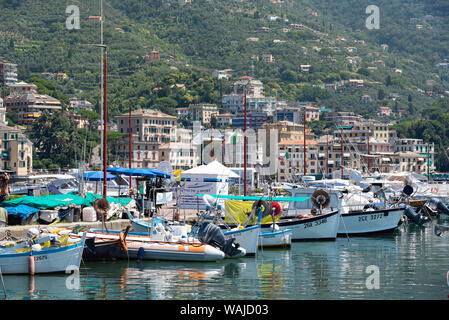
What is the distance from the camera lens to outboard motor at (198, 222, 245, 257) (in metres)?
28.2

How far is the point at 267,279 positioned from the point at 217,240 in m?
3.84

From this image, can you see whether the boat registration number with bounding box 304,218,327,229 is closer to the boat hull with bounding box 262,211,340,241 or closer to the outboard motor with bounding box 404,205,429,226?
the boat hull with bounding box 262,211,340,241

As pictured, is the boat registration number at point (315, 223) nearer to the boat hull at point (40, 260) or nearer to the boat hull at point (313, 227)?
the boat hull at point (313, 227)

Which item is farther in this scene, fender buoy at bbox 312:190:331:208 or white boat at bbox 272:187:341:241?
fender buoy at bbox 312:190:331:208

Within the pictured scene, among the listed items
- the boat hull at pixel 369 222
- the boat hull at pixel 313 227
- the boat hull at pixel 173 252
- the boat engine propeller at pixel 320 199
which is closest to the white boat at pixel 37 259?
the boat hull at pixel 173 252

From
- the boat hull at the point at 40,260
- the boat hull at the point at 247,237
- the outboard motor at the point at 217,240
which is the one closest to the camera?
the boat hull at the point at 40,260

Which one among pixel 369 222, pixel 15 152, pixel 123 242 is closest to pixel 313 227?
pixel 369 222

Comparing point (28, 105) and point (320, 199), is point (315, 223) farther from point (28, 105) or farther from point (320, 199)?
point (28, 105)

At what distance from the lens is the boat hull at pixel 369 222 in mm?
39750

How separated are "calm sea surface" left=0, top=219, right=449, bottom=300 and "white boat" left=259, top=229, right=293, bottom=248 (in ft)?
1.27

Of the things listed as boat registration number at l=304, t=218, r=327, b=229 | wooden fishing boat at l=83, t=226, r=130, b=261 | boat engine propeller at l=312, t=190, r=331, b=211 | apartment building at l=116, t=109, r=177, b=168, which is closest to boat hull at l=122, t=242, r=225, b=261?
wooden fishing boat at l=83, t=226, r=130, b=261

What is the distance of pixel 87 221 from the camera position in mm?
33938

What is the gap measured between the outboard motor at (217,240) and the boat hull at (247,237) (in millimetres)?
563
